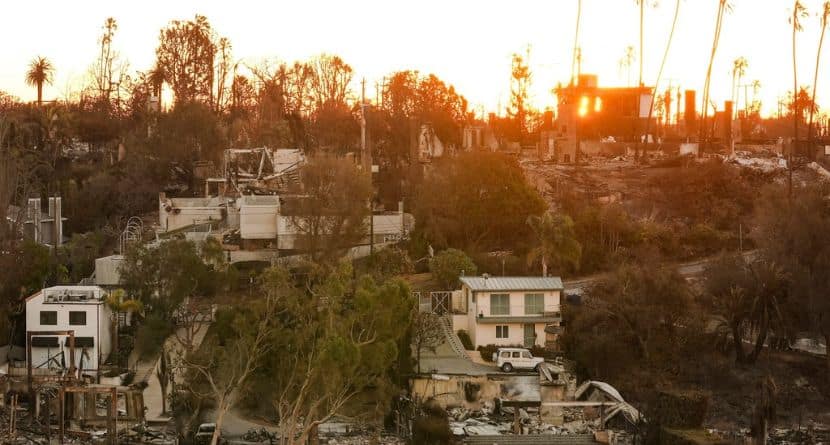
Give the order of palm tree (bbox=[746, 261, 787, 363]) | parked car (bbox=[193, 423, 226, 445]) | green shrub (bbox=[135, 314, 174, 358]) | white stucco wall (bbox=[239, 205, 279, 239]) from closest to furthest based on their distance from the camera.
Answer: parked car (bbox=[193, 423, 226, 445]), green shrub (bbox=[135, 314, 174, 358]), palm tree (bbox=[746, 261, 787, 363]), white stucco wall (bbox=[239, 205, 279, 239])

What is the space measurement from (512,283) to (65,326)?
11243mm

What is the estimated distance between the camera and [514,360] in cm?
2555

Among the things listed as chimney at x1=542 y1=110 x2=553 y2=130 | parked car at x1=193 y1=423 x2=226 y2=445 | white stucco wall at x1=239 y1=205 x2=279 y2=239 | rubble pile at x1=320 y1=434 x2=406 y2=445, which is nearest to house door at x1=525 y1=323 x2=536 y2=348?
rubble pile at x1=320 y1=434 x2=406 y2=445

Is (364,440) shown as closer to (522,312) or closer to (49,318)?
(522,312)

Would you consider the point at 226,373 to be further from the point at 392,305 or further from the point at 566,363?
the point at 566,363

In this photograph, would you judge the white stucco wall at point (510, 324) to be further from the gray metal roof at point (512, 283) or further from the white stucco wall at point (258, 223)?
the white stucco wall at point (258, 223)

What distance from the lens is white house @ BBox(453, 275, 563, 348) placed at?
27.7 metres

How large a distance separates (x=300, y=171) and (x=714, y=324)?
1309cm

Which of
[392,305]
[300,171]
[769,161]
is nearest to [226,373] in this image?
[392,305]

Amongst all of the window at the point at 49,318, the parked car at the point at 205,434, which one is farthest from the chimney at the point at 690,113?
the parked car at the point at 205,434

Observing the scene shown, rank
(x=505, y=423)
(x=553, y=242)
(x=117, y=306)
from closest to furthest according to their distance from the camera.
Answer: (x=505, y=423) → (x=117, y=306) → (x=553, y=242)

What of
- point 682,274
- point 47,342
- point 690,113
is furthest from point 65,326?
point 690,113

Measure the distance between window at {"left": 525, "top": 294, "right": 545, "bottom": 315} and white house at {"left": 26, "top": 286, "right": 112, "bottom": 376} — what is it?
10657 millimetres

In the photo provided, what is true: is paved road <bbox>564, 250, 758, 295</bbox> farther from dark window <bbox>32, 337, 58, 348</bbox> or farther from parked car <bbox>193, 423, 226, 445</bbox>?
dark window <bbox>32, 337, 58, 348</bbox>
